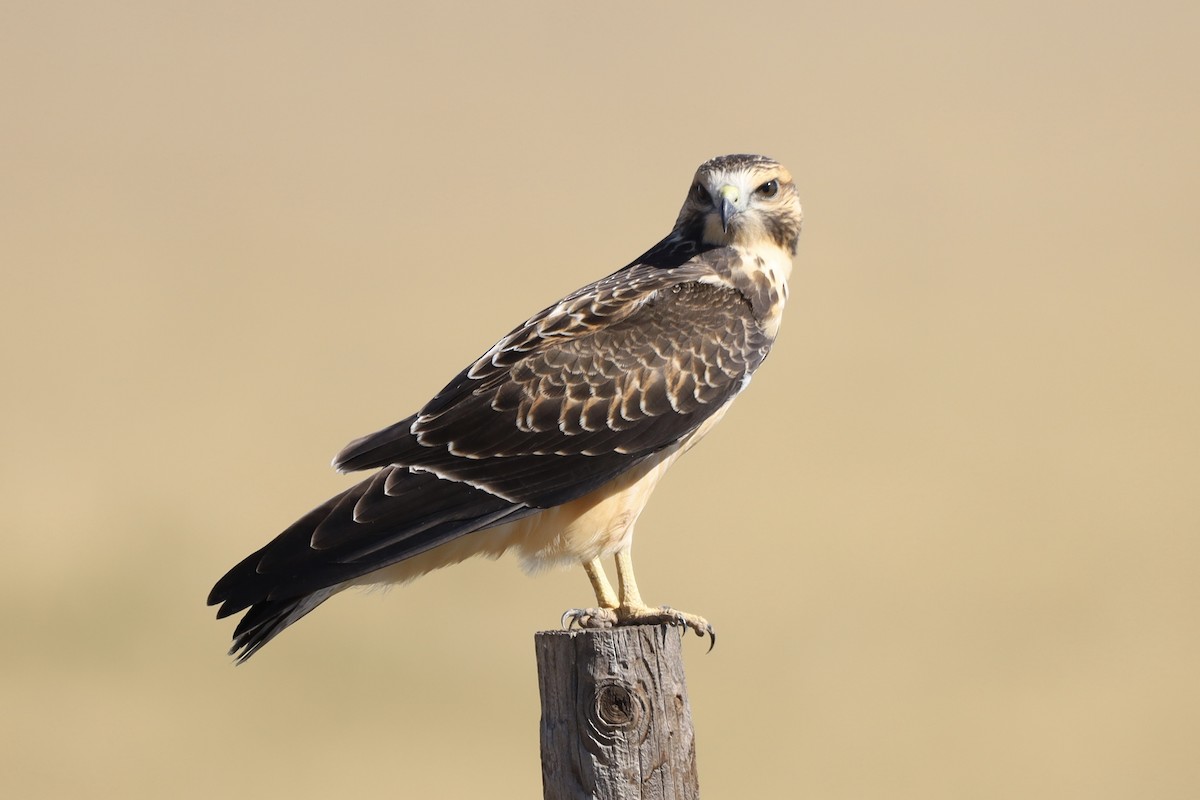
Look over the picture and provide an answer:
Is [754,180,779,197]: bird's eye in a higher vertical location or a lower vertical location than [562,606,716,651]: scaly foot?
higher

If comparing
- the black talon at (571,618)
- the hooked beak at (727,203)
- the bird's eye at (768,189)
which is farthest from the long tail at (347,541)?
the bird's eye at (768,189)

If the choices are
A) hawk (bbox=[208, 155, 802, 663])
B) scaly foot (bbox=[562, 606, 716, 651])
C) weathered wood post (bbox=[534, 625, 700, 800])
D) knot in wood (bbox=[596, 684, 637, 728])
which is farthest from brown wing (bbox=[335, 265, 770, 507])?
knot in wood (bbox=[596, 684, 637, 728])

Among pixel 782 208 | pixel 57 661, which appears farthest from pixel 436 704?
pixel 782 208

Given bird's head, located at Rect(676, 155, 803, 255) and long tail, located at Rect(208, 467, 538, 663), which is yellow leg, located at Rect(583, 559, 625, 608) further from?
bird's head, located at Rect(676, 155, 803, 255)

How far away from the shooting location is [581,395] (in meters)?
6.43

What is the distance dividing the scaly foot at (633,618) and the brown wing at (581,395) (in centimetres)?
60

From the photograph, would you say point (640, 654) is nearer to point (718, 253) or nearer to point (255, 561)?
point (255, 561)

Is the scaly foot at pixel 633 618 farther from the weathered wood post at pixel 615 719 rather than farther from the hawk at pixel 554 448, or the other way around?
the weathered wood post at pixel 615 719

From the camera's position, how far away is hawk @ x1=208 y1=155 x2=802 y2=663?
19.5 ft

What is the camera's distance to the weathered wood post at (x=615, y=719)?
17.9 ft

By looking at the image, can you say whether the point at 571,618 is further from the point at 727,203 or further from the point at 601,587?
the point at 727,203

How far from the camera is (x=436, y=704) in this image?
15.1 meters

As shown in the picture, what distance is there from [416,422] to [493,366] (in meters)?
0.39

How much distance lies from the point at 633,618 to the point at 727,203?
1777 mm
